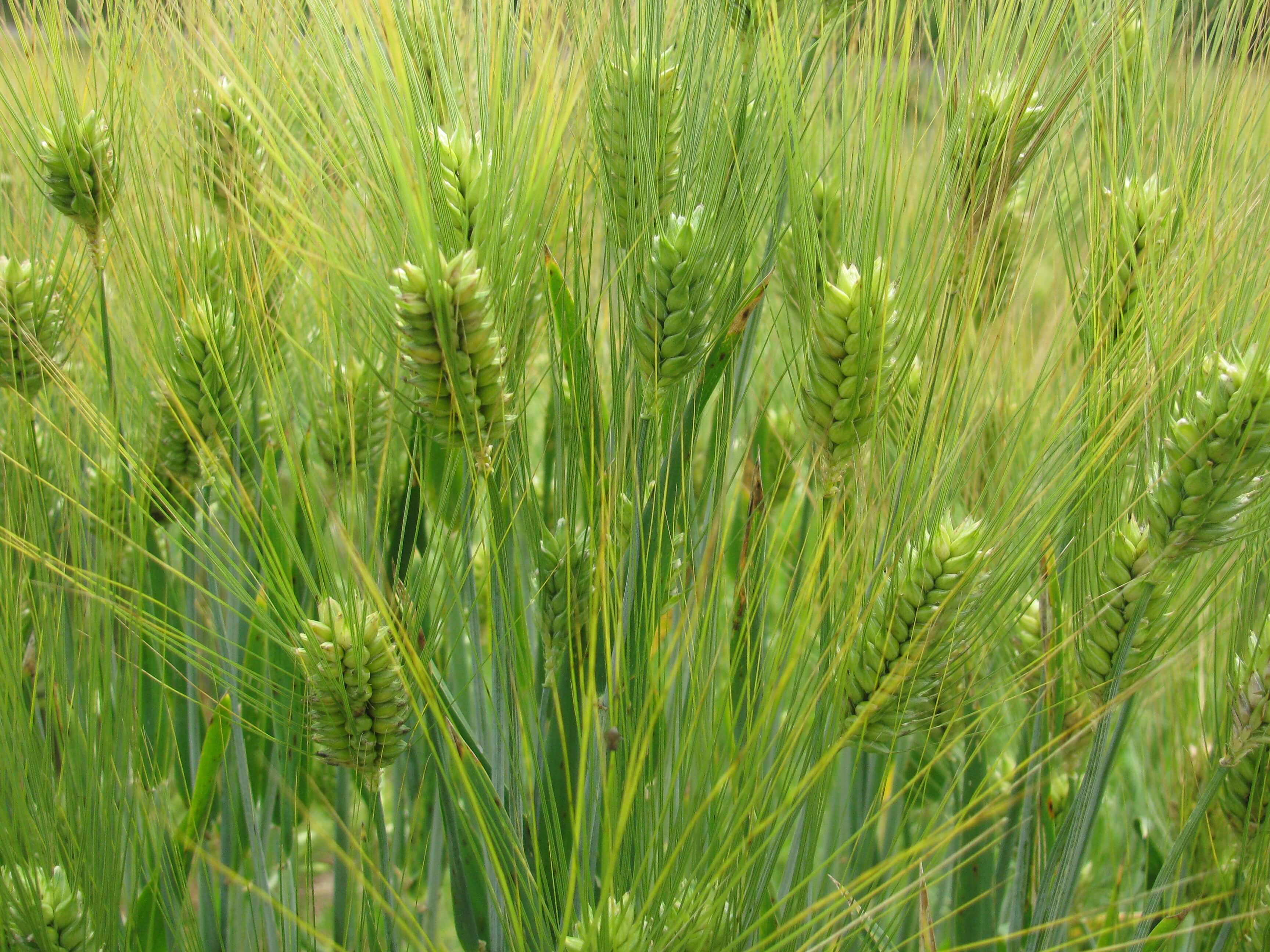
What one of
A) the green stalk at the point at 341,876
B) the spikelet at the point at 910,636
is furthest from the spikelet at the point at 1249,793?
the green stalk at the point at 341,876

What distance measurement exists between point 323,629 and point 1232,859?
61cm

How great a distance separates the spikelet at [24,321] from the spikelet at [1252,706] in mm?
744

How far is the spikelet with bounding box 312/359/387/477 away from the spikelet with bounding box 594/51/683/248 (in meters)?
0.18

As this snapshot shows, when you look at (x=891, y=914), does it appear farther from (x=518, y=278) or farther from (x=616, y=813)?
(x=518, y=278)

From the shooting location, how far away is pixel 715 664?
1.50ft

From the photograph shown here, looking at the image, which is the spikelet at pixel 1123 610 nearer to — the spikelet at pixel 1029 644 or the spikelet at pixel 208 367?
the spikelet at pixel 1029 644

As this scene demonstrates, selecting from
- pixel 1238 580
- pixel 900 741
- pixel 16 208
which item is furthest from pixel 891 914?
pixel 16 208

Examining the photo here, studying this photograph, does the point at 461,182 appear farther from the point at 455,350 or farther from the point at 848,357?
the point at 848,357

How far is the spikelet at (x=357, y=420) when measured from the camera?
64 cm

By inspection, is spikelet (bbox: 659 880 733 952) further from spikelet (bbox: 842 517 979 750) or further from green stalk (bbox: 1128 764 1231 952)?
green stalk (bbox: 1128 764 1231 952)

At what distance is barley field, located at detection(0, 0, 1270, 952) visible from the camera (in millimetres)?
481

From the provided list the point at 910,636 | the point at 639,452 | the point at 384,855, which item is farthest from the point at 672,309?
the point at 384,855

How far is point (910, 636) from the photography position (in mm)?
487

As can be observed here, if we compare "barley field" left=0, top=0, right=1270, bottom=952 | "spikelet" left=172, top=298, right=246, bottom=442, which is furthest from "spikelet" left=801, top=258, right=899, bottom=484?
"spikelet" left=172, top=298, right=246, bottom=442
